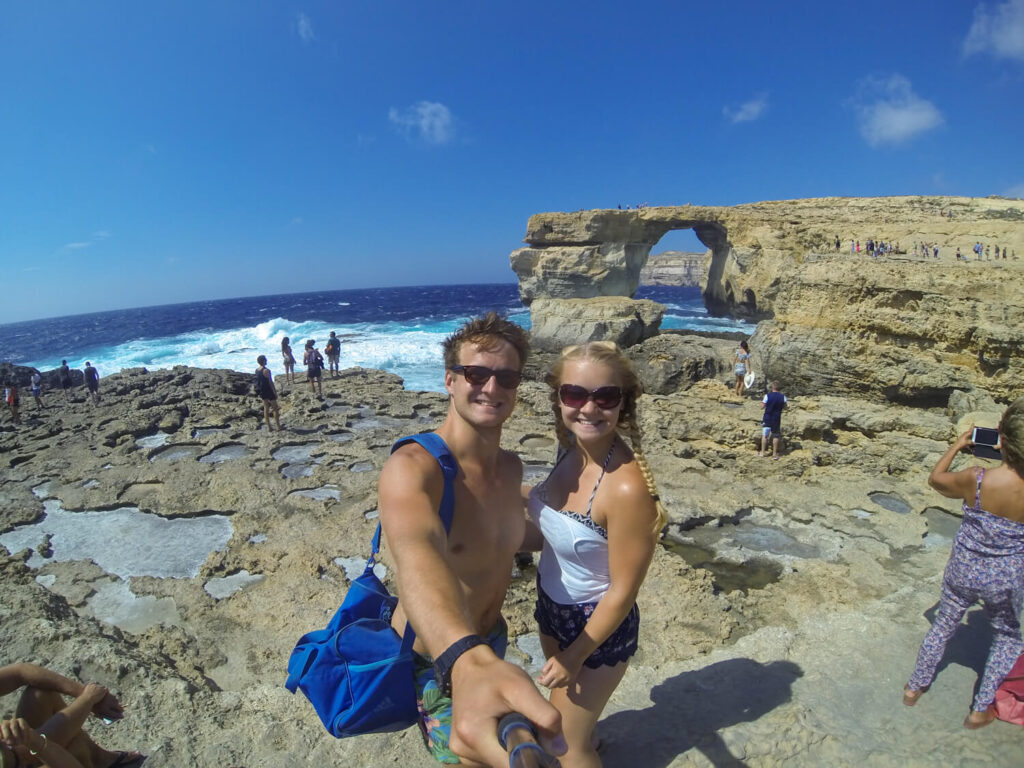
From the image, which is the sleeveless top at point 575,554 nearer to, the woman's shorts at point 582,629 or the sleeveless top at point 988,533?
the woman's shorts at point 582,629

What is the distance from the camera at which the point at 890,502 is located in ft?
19.6

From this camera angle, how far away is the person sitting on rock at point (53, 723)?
6.81 ft

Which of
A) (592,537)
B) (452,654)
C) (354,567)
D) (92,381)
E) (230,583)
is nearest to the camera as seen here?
(452,654)

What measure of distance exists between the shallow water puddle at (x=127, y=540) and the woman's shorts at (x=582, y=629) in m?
4.44

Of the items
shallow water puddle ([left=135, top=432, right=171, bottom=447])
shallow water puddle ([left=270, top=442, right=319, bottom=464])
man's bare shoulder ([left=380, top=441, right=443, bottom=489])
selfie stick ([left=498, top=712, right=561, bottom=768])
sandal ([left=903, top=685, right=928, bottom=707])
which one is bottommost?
sandal ([left=903, top=685, right=928, bottom=707])

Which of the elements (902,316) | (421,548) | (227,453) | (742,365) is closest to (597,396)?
(421,548)

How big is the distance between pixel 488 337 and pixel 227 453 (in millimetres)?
8460

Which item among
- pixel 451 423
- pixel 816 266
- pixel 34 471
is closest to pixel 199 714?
pixel 451 423

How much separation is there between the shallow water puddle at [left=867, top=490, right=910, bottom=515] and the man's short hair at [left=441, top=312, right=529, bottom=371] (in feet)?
19.1

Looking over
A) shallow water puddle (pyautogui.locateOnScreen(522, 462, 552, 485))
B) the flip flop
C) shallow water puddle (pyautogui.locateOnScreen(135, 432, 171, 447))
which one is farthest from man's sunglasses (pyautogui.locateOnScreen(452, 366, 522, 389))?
shallow water puddle (pyautogui.locateOnScreen(135, 432, 171, 447))

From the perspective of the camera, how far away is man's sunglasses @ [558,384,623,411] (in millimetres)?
1950

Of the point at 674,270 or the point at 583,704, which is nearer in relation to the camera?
the point at 583,704

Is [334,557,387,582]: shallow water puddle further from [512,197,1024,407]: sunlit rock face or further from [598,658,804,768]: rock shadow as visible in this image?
[512,197,1024,407]: sunlit rock face

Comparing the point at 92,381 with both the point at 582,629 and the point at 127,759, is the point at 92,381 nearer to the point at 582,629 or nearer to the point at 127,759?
the point at 127,759
